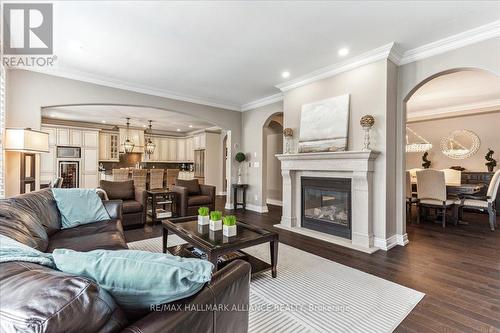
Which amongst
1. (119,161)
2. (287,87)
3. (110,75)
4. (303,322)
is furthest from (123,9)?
(119,161)

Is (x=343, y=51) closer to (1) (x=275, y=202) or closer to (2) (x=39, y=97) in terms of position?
(1) (x=275, y=202)

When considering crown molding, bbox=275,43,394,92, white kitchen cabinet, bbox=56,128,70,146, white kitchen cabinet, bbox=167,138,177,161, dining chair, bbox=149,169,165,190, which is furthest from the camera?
white kitchen cabinet, bbox=167,138,177,161

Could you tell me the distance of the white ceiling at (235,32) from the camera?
2434 mm

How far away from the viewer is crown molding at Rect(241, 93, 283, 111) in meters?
5.39

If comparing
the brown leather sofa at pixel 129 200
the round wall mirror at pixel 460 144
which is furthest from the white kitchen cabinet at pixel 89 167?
the round wall mirror at pixel 460 144

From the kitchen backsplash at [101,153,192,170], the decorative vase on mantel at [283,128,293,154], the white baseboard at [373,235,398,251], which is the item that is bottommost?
the white baseboard at [373,235,398,251]

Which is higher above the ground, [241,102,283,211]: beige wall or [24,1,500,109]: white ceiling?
[24,1,500,109]: white ceiling

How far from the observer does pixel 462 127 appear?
6.41 m

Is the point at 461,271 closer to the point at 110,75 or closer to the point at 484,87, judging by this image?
the point at 484,87

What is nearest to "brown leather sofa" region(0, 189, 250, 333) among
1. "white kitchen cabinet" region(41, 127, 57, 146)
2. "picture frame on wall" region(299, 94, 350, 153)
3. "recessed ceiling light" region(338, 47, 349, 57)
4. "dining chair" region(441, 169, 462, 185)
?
"picture frame on wall" region(299, 94, 350, 153)

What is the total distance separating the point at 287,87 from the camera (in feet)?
15.1

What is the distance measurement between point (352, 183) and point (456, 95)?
409 centimetres

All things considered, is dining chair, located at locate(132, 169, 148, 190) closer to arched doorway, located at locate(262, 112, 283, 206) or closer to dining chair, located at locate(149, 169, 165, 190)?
dining chair, located at locate(149, 169, 165, 190)

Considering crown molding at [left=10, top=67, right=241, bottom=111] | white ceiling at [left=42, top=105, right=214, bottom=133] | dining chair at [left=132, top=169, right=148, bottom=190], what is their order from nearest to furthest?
crown molding at [left=10, top=67, right=241, bottom=111] < white ceiling at [left=42, top=105, right=214, bottom=133] < dining chair at [left=132, top=169, right=148, bottom=190]
